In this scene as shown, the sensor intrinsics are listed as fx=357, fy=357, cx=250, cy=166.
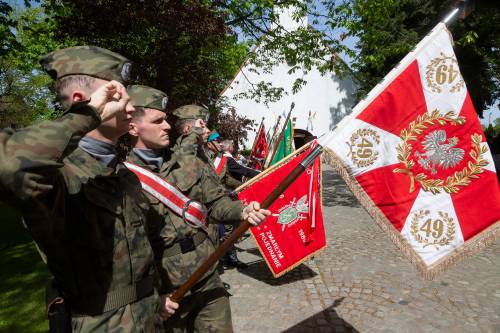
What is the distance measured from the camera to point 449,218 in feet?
8.45

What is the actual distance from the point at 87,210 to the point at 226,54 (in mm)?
10570

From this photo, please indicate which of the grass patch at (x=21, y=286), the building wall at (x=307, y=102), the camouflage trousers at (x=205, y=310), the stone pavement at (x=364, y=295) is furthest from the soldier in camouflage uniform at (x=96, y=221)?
the building wall at (x=307, y=102)

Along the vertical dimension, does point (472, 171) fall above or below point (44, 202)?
above

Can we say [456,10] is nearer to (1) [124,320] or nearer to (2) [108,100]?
(2) [108,100]

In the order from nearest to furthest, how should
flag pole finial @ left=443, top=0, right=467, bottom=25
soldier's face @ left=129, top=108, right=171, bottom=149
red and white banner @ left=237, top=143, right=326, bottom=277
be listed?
1. flag pole finial @ left=443, top=0, right=467, bottom=25
2. soldier's face @ left=129, top=108, right=171, bottom=149
3. red and white banner @ left=237, top=143, right=326, bottom=277

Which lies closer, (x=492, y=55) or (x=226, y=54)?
(x=226, y=54)

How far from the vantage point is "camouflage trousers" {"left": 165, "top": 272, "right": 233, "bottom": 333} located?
2615 millimetres

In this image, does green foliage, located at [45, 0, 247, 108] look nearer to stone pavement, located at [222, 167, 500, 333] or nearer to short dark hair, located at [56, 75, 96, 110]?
stone pavement, located at [222, 167, 500, 333]

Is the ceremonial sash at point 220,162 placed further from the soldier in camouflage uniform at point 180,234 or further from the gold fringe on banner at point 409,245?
the gold fringe on banner at point 409,245

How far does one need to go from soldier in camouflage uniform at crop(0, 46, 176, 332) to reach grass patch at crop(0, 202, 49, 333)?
10.2 feet

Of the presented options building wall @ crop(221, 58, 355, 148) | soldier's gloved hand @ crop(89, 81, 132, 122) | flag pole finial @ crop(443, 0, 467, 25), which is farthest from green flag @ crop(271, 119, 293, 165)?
building wall @ crop(221, 58, 355, 148)

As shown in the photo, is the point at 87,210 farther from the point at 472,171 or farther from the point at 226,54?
the point at 226,54

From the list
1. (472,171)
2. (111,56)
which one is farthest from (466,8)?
(111,56)

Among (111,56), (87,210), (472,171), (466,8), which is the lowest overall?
(87,210)
